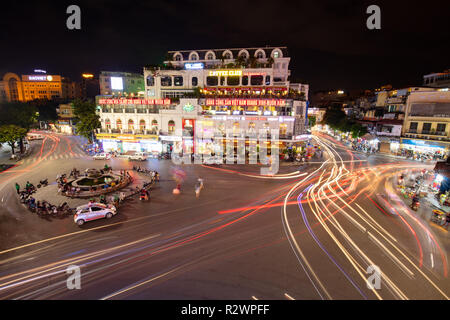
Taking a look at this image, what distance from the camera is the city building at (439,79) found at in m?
48.8

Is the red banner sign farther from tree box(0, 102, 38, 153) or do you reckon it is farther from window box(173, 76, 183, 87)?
tree box(0, 102, 38, 153)

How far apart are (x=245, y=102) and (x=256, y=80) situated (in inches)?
295

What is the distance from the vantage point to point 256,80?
45.1m

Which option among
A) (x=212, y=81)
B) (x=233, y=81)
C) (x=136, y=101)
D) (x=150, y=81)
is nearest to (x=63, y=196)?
A: (x=136, y=101)

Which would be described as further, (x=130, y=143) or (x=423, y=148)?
(x=130, y=143)

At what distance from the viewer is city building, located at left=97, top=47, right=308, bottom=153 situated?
1639 inches

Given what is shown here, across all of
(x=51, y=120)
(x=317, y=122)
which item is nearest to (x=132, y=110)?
(x=51, y=120)

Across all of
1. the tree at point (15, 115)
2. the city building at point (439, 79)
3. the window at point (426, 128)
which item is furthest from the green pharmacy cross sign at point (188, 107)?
the city building at point (439, 79)

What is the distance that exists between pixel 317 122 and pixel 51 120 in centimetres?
10817

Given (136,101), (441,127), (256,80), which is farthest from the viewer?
(256,80)

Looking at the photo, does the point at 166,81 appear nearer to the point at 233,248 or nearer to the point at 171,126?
the point at 171,126

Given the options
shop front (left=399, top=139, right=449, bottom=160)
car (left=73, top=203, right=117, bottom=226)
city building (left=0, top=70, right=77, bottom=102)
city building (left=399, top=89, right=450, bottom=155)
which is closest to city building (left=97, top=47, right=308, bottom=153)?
city building (left=399, top=89, right=450, bottom=155)
